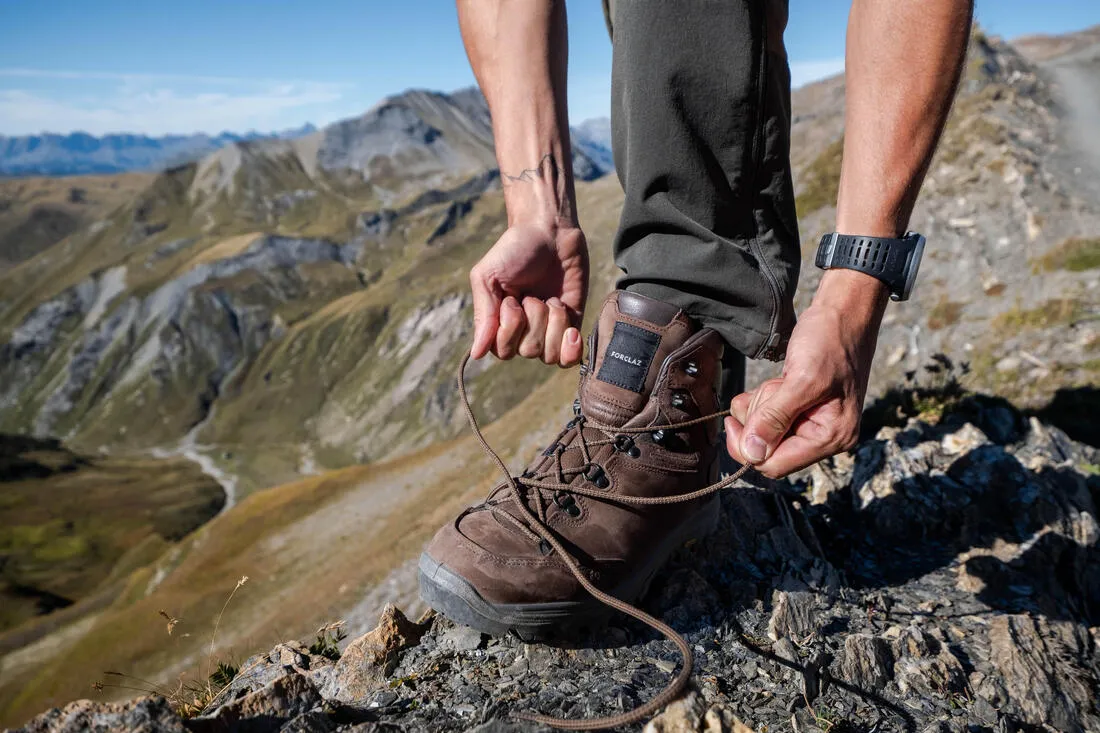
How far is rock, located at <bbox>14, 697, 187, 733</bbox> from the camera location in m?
2.43

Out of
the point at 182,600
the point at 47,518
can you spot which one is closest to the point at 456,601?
the point at 182,600

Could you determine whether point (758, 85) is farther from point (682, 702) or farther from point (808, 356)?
point (682, 702)

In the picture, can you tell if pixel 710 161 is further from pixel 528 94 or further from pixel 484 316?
pixel 484 316

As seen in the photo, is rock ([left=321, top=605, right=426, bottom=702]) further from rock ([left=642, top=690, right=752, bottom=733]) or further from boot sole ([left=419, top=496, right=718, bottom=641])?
rock ([left=642, top=690, right=752, bottom=733])

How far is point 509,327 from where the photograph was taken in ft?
11.8

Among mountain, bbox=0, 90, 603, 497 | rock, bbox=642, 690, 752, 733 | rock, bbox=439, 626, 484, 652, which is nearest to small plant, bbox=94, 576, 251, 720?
rock, bbox=439, 626, 484, 652

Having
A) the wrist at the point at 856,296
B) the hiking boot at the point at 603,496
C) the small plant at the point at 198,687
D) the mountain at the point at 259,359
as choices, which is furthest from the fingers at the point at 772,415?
the mountain at the point at 259,359

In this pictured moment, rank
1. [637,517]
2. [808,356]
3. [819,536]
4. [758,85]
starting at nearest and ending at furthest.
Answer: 1. [808,356]
2. [758,85]
3. [637,517]
4. [819,536]

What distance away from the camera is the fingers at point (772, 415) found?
266 centimetres

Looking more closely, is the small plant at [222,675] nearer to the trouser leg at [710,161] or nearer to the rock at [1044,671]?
the trouser leg at [710,161]

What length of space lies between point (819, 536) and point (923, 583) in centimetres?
86

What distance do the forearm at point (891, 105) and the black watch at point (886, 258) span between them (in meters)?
0.04

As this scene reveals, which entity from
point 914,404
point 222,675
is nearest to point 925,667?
point 222,675

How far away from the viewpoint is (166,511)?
10325 cm
